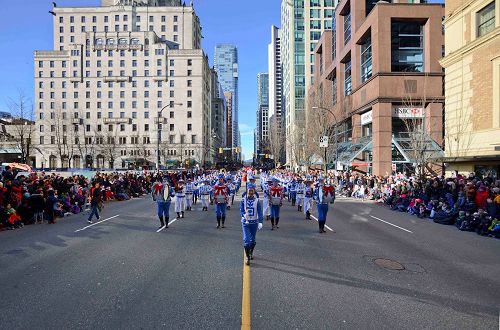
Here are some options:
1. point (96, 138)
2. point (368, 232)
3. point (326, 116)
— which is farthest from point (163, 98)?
point (368, 232)

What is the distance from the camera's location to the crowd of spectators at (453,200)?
12384 millimetres

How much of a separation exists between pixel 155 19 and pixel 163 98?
26.1 meters

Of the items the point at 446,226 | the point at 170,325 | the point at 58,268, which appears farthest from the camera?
the point at 446,226

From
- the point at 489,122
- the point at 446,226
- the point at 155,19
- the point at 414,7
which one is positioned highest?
the point at 155,19

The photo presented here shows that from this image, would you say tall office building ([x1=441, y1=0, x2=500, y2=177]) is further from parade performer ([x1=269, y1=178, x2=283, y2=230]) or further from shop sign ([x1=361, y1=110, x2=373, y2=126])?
parade performer ([x1=269, y1=178, x2=283, y2=230])

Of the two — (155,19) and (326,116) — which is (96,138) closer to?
(155,19)

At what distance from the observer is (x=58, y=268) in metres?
7.40

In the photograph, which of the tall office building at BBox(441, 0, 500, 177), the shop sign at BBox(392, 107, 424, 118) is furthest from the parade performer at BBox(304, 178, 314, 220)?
the shop sign at BBox(392, 107, 424, 118)

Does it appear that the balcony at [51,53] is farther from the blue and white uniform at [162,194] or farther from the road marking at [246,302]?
the road marking at [246,302]

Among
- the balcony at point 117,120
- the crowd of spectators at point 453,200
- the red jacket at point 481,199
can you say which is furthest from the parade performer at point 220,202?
the balcony at point 117,120

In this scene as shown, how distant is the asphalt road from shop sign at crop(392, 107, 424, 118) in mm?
21294

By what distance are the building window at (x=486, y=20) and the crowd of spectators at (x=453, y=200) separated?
907cm

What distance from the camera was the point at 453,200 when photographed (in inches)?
610

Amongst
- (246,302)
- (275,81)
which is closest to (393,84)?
(246,302)
